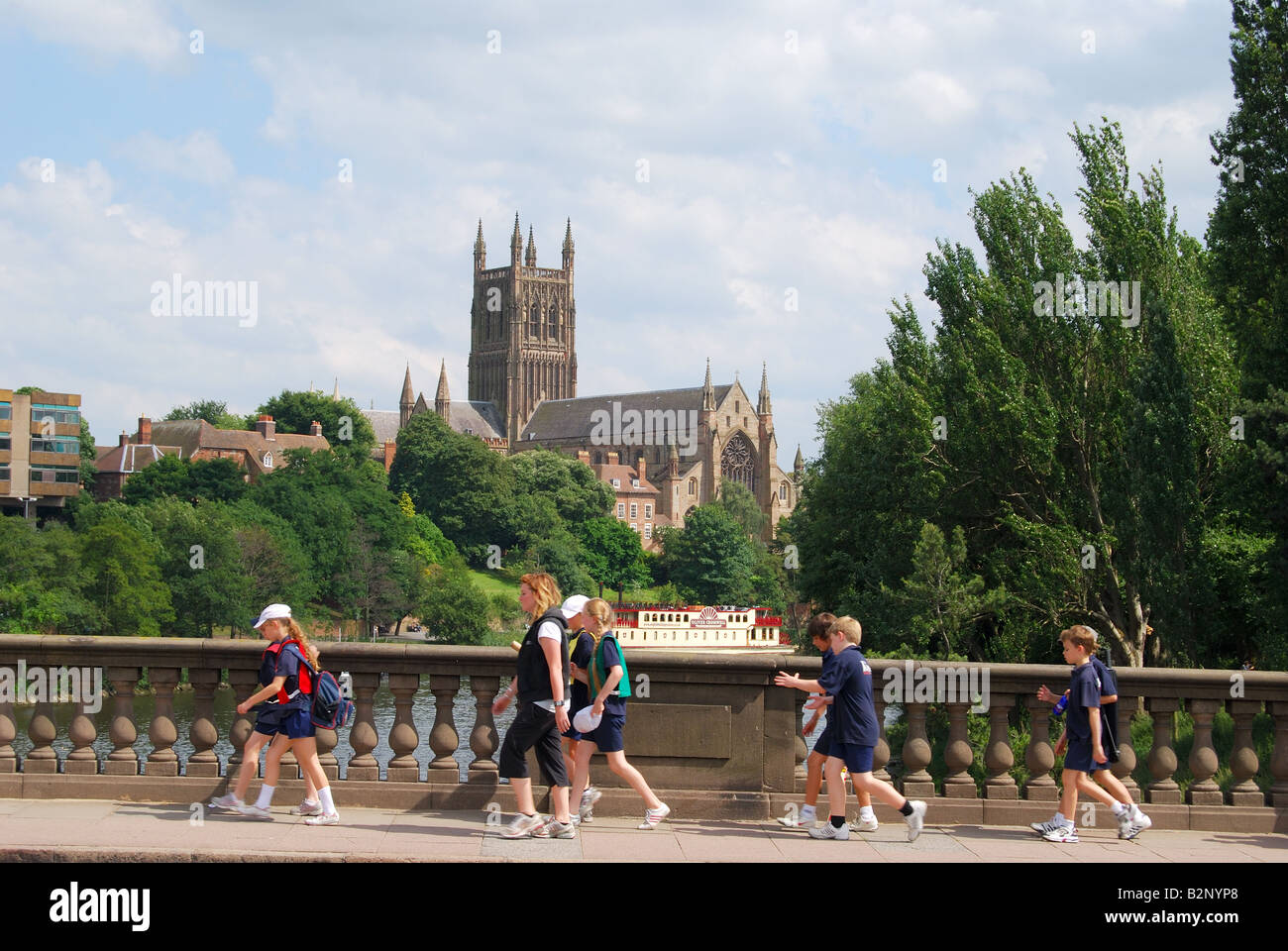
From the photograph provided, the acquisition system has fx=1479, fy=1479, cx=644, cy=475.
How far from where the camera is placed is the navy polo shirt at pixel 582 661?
9648 mm

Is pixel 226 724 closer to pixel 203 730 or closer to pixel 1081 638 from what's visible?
pixel 203 730

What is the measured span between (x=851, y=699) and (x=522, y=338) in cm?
17547

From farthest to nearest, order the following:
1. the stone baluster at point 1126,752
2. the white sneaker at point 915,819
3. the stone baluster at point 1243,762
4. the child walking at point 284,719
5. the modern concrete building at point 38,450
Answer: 1. the modern concrete building at point 38,450
2. the stone baluster at point 1243,762
3. the stone baluster at point 1126,752
4. the child walking at point 284,719
5. the white sneaker at point 915,819

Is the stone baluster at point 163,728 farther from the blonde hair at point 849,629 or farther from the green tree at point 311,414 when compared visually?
the green tree at point 311,414

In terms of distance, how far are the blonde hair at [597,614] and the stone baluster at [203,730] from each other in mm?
2522

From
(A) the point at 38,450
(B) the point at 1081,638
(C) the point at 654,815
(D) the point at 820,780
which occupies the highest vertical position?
(A) the point at 38,450

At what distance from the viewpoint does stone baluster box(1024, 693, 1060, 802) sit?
1009 centimetres

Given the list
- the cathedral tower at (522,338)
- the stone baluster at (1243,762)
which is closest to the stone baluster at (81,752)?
the stone baluster at (1243,762)

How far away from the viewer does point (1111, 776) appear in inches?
383

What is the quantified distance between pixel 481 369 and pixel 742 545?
6226cm

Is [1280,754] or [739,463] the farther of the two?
[739,463]

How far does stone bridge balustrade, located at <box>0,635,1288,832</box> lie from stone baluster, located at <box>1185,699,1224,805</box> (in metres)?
0.01

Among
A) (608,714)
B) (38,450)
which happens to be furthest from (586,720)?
(38,450)
